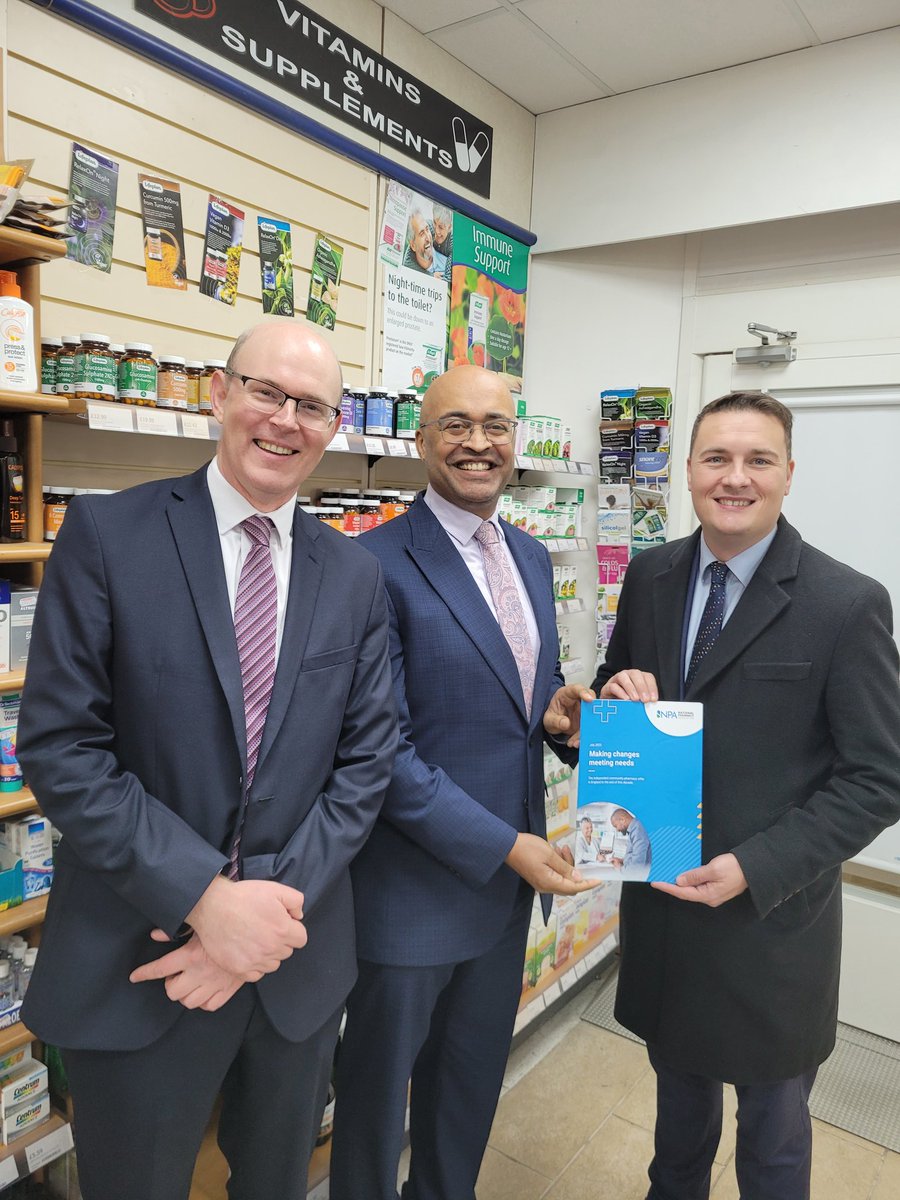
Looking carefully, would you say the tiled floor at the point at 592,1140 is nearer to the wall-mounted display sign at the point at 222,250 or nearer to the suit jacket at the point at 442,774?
the suit jacket at the point at 442,774

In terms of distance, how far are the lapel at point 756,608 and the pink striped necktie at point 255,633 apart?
94cm

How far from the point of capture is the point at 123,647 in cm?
141

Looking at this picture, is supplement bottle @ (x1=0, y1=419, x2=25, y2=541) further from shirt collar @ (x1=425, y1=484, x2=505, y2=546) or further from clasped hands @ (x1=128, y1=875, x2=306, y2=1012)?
clasped hands @ (x1=128, y1=875, x2=306, y2=1012)

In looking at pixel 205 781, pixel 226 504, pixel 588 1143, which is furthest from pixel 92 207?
pixel 588 1143

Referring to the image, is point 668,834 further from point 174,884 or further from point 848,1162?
point 848,1162

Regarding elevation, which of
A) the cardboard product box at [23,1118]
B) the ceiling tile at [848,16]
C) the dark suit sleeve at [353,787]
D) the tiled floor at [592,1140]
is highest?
the ceiling tile at [848,16]

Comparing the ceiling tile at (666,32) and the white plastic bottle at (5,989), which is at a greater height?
the ceiling tile at (666,32)

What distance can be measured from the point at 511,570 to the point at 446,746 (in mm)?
512

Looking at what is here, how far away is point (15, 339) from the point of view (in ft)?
6.56

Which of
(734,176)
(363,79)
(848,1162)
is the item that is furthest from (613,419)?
(848,1162)

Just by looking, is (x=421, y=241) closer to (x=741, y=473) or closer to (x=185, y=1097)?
(x=741, y=473)

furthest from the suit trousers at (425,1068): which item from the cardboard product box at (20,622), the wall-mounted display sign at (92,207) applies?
the wall-mounted display sign at (92,207)

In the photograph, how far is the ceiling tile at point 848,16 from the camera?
9.81 ft

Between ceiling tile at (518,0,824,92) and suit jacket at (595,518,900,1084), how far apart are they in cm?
234
